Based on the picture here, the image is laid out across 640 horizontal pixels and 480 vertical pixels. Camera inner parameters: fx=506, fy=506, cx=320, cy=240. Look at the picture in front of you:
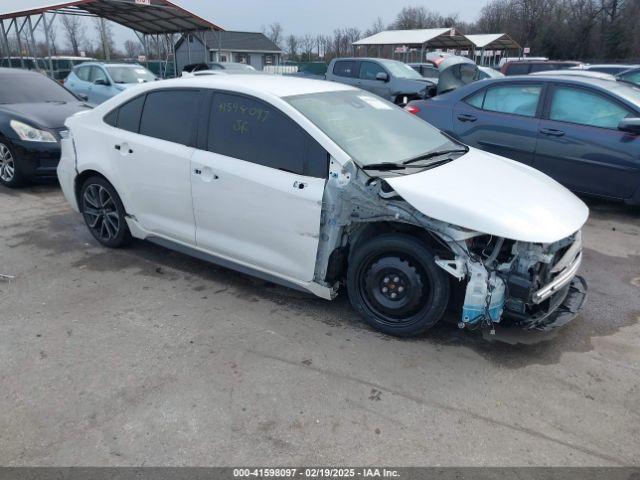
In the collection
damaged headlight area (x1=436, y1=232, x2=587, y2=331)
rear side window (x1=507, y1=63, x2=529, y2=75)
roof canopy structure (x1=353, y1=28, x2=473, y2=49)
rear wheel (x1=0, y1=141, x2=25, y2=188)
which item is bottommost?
rear wheel (x1=0, y1=141, x2=25, y2=188)

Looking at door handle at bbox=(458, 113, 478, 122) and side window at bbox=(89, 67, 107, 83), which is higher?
door handle at bbox=(458, 113, 478, 122)

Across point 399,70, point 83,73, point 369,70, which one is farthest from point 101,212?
point 399,70

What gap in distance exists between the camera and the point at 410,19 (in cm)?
6712

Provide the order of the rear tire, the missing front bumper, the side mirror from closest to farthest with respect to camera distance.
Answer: the missing front bumper, the side mirror, the rear tire

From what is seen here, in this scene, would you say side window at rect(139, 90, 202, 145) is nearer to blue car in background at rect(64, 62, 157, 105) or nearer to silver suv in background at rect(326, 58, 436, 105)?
blue car in background at rect(64, 62, 157, 105)

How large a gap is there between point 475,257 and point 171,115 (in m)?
2.74

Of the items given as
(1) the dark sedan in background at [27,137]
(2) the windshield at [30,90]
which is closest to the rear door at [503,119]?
(1) the dark sedan in background at [27,137]

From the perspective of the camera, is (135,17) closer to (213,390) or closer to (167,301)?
(167,301)

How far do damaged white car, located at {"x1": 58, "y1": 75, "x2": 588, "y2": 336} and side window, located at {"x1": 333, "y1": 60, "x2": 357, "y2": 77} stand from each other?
36.3 ft

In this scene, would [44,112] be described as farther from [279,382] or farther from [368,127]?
[279,382]

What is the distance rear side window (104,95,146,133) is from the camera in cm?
450

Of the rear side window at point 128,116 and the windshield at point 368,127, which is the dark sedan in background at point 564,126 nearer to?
the windshield at point 368,127

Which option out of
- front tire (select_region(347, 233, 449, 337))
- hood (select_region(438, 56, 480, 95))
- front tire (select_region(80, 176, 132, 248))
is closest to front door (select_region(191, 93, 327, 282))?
front tire (select_region(347, 233, 449, 337))

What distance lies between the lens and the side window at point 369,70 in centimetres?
1434
